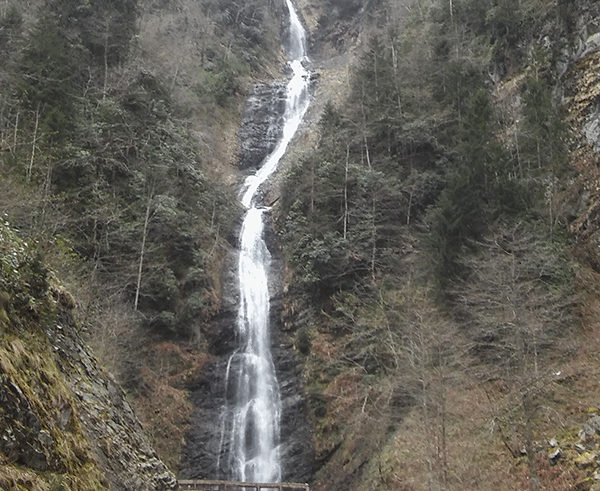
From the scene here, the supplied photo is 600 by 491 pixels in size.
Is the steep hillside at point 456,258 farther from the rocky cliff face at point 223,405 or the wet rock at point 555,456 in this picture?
the rocky cliff face at point 223,405

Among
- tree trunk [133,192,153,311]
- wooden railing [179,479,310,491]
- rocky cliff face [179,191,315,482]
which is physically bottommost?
wooden railing [179,479,310,491]

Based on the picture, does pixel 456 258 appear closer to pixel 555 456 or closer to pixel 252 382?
pixel 555 456

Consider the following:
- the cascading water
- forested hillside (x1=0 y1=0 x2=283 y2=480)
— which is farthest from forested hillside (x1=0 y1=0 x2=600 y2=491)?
the cascading water

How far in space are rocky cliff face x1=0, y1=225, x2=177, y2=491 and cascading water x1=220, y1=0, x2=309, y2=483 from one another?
11.1 metres

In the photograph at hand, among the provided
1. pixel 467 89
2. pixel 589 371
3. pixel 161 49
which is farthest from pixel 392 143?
pixel 161 49

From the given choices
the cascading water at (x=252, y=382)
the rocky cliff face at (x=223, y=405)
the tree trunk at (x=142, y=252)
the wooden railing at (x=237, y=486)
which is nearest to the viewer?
the wooden railing at (x=237, y=486)

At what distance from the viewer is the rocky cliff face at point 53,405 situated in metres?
5.22

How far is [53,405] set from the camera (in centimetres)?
625

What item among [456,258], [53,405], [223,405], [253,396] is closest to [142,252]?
[223,405]

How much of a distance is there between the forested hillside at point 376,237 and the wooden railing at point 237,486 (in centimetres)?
159

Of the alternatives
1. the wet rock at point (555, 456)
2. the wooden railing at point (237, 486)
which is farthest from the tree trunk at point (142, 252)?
the wet rock at point (555, 456)

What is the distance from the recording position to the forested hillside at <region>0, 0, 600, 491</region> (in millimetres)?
13719

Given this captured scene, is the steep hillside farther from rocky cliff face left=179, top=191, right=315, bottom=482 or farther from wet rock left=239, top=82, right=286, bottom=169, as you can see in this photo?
wet rock left=239, top=82, right=286, bottom=169

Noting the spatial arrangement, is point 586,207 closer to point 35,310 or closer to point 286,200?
point 286,200
